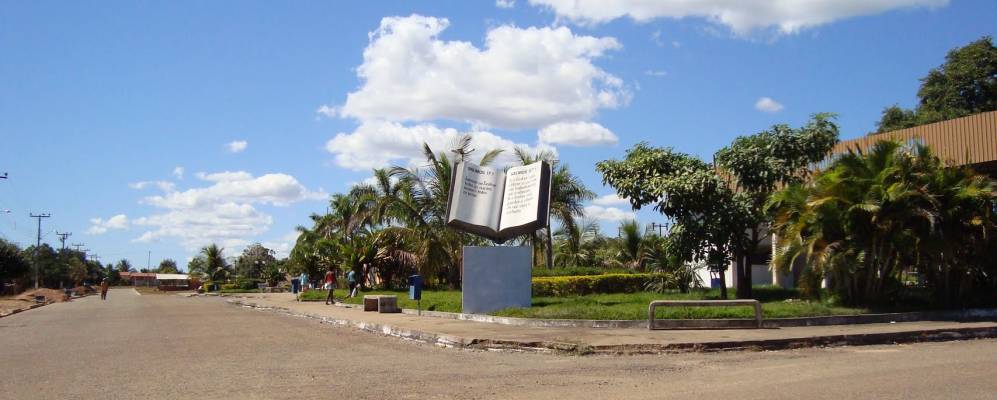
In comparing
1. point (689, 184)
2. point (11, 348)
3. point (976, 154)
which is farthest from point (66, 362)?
point (976, 154)

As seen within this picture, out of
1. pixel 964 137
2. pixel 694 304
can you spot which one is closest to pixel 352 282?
pixel 694 304

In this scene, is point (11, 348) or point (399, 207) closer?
point (11, 348)

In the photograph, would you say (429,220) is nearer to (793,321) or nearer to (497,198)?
(497,198)

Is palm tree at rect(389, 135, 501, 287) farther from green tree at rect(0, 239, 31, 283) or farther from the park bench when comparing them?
green tree at rect(0, 239, 31, 283)

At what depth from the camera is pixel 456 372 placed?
10.1m

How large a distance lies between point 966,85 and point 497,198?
3498 centimetres

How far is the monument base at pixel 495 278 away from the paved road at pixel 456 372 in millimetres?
4314

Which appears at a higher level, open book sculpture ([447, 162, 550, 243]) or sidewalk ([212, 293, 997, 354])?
open book sculpture ([447, 162, 550, 243])

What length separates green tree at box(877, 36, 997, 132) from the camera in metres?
42.2

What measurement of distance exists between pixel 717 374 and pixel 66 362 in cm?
957

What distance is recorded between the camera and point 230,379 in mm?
9547

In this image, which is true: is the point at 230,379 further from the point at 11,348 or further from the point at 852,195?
the point at 852,195

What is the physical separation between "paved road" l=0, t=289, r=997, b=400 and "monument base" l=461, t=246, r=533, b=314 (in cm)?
431

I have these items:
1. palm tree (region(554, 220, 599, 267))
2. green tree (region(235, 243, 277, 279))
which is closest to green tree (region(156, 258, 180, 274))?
green tree (region(235, 243, 277, 279))
